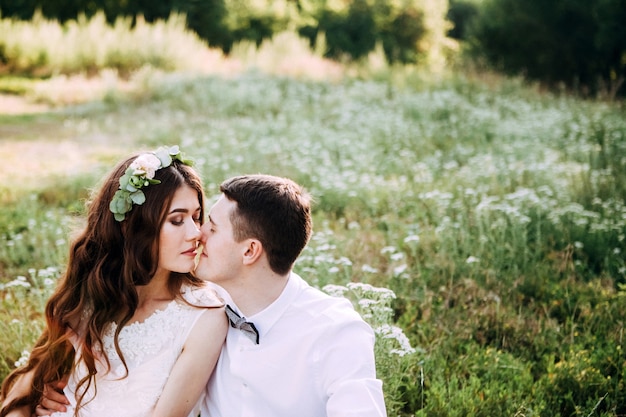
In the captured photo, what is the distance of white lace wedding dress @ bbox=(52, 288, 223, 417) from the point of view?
2861 mm

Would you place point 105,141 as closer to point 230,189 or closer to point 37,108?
point 37,108

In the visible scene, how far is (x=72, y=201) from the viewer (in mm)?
6980

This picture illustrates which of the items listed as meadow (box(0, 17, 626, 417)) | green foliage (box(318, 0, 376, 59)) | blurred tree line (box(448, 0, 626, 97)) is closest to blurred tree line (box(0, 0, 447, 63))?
green foliage (box(318, 0, 376, 59))

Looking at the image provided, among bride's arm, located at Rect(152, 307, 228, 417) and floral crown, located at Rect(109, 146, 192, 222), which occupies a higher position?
floral crown, located at Rect(109, 146, 192, 222)

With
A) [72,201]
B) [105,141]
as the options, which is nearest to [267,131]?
[105,141]

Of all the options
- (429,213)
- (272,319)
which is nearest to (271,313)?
(272,319)

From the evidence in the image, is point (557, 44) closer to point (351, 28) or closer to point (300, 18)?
point (351, 28)

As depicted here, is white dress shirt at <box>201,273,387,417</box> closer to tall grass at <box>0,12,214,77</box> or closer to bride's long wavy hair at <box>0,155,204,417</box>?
bride's long wavy hair at <box>0,155,204,417</box>

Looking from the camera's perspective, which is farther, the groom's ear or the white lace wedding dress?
the white lace wedding dress

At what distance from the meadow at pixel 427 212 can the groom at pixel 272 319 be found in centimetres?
60

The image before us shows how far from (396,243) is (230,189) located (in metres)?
2.87

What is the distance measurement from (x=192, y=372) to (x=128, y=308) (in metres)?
0.51

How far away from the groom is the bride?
166 mm

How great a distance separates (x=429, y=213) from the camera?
5945 millimetres
